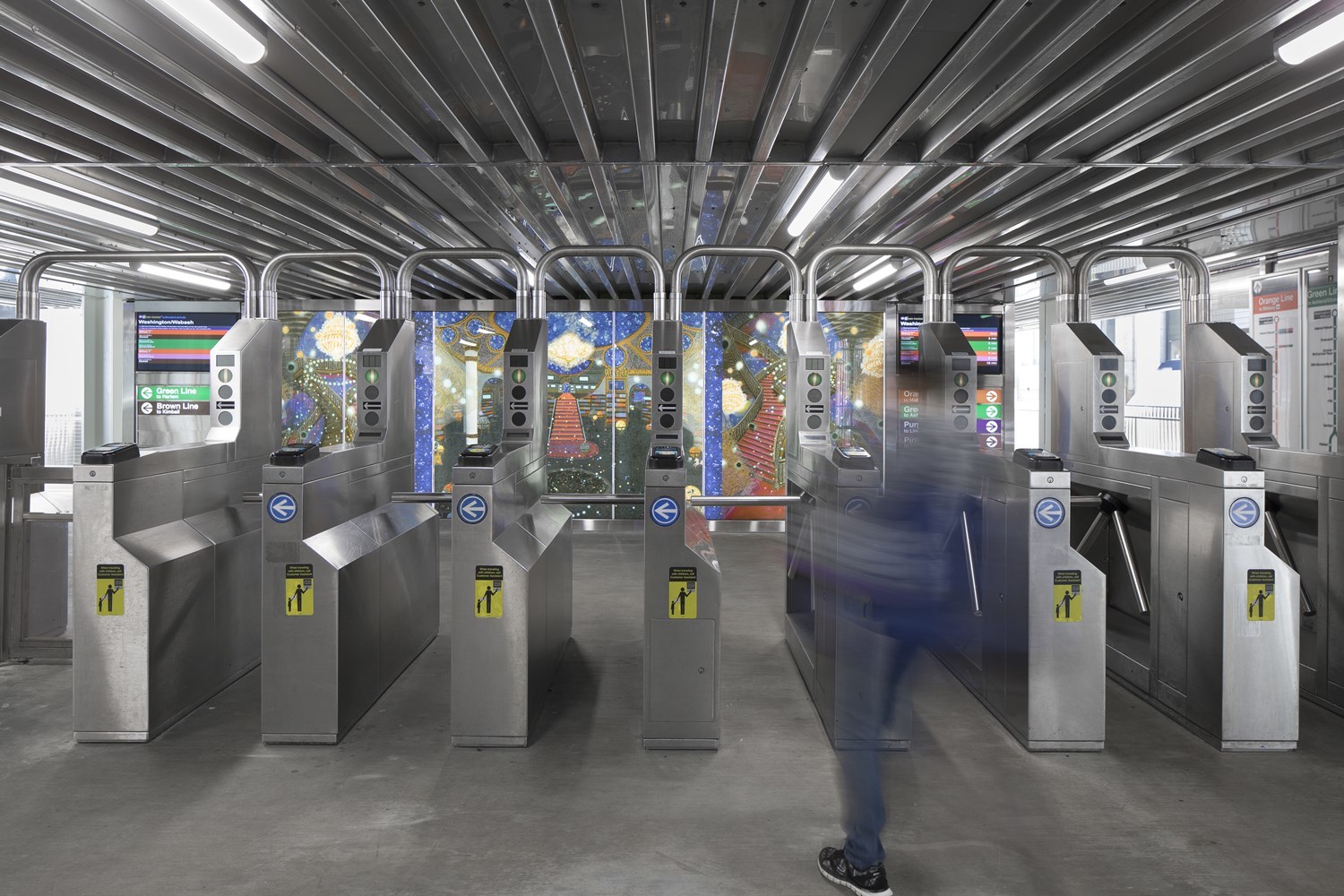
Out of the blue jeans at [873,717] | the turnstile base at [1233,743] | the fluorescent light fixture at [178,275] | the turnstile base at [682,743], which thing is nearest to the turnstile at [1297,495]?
the turnstile base at [1233,743]

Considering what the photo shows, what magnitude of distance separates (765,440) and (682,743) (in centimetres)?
666

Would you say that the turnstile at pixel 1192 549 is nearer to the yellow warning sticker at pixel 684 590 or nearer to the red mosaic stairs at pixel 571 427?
the yellow warning sticker at pixel 684 590

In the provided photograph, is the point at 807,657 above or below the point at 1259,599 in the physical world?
below

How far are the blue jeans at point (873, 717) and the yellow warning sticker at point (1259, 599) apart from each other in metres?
2.35

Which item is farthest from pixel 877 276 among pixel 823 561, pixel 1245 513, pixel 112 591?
pixel 112 591

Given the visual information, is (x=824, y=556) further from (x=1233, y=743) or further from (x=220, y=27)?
(x=220, y=27)

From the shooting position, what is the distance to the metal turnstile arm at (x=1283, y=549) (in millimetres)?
4633

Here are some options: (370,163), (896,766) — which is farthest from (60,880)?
(370,163)

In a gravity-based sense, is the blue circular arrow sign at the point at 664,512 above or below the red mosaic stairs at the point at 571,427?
below

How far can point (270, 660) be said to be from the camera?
394 centimetres

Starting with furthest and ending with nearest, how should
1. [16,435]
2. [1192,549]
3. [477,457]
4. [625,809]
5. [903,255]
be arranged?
[16,435] → [903,255] → [1192,549] → [477,457] → [625,809]

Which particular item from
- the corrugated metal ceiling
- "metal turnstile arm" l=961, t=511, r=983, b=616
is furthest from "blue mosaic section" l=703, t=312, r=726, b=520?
"metal turnstile arm" l=961, t=511, r=983, b=616

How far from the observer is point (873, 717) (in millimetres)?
2605

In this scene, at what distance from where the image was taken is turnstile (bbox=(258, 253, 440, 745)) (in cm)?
395
